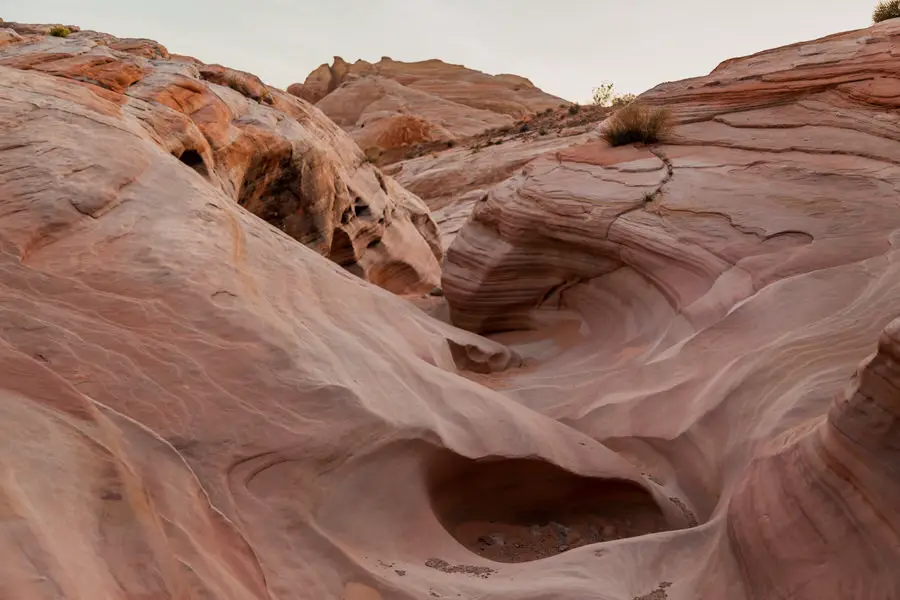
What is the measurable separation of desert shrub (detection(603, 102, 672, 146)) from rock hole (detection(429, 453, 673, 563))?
477 centimetres

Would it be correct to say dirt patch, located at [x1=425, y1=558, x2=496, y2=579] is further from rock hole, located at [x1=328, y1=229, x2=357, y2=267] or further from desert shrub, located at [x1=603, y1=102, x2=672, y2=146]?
rock hole, located at [x1=328, y1=229, x2=357, y2=267]

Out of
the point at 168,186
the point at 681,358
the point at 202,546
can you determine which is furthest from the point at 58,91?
the point at 681,358

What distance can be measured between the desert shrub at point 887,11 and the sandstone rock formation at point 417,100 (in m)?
18.4

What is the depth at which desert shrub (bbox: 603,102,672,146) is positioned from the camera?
8133 mm

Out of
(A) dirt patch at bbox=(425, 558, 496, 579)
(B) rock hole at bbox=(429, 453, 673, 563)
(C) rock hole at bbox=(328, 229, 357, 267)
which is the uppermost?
(C) rock hole at bbox=(328, 229, 357, 267)

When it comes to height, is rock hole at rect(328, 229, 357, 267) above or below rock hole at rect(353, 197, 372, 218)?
below

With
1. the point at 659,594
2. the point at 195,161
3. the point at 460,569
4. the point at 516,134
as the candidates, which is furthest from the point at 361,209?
the point at 516,134

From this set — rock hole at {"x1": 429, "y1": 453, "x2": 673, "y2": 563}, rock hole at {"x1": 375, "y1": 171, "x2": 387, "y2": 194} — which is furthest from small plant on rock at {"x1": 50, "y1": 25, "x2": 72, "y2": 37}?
rock hole at {"x1": 429, "y1": 453, "x2": 673, "y2": 563}

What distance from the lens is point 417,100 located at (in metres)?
38.6

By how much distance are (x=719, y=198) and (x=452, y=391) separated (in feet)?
10.5

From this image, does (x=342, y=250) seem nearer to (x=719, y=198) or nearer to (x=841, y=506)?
(x=719, y=198)

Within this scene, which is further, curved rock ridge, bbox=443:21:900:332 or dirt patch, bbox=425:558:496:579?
curved rock ridge, bbox=443:21:900:332

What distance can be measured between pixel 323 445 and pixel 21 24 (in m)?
11.9

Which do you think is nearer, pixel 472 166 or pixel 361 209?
pixel 361 209
